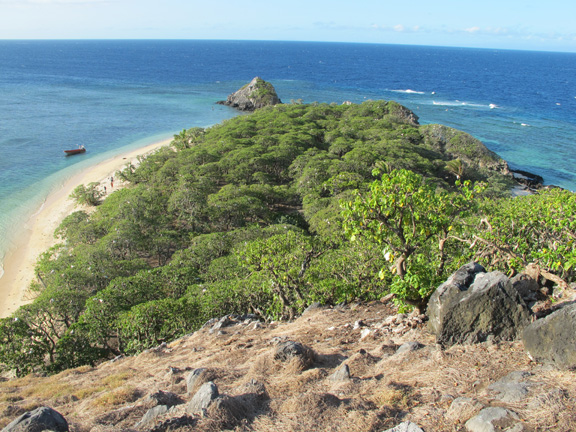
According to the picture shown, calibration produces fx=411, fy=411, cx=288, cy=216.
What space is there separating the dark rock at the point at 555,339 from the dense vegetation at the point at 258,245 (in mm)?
1704

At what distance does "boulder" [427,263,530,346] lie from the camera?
383 inches

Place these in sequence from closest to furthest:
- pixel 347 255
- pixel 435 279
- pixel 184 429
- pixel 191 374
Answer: pixel 184 429 < pixel 191 374 < pixel 435 279 < pixel 347 255

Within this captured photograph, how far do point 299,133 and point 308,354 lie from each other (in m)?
37.4

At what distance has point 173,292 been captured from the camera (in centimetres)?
1861

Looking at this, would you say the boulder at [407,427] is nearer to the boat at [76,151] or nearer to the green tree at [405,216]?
the green tree at [405,216]

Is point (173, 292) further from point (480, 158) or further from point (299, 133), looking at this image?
point (480, 158)

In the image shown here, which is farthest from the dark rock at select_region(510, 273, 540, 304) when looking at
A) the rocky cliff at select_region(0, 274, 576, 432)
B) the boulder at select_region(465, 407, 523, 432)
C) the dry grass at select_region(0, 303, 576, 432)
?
the boulder at select_region(465, 407, 523, 432)

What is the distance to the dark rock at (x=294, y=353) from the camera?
34.8 feet

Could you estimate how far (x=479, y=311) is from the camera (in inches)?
389

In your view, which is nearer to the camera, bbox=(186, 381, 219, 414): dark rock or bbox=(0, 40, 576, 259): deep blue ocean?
bbox=(186, 381, 219, 414): dark rock

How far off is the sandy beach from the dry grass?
15.0 m

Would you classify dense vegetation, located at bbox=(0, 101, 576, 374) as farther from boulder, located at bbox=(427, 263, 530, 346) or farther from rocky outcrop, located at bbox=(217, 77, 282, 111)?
rocky outcrop, located at bbox=(217, 77, 282, 111)

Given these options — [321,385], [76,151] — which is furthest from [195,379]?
[76,151]

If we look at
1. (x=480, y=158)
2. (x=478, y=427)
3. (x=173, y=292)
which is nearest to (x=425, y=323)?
(x=478, y=427)
